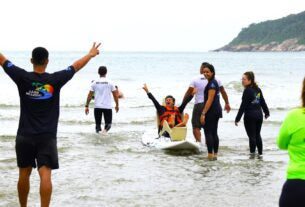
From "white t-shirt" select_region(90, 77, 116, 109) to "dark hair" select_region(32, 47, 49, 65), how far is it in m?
7.69

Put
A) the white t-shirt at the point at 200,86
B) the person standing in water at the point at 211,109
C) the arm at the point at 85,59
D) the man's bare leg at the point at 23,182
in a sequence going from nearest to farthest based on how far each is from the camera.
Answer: the arm at the point at 85,59
the man's bare leg at the point at 23,182
the person standing in water at the point at 211,109
the white t-shirt at the point at 200,86

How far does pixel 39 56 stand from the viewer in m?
6.07

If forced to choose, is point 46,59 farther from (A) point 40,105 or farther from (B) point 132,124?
(B) point 132,124

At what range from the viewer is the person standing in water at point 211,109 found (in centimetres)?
1034

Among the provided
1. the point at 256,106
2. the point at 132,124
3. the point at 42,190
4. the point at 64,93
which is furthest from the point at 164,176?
the point at 64,93

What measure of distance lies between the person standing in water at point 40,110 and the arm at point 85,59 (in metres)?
0.07

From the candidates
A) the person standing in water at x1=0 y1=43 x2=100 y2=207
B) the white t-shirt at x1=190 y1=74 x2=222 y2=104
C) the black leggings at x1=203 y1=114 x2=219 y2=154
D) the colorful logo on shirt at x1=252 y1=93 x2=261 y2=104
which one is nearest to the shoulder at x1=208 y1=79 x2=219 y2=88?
the black leggings at x1=203 y1=114 x2=219 y2=154

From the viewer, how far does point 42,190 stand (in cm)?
607

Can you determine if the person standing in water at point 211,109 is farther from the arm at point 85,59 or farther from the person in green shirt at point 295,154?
the person in green shirt at point 295,154

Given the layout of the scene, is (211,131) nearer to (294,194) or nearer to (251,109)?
(251,109)

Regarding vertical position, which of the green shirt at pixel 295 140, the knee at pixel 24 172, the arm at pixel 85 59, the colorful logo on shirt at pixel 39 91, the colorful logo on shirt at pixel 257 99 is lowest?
the knee at pixel 24 172

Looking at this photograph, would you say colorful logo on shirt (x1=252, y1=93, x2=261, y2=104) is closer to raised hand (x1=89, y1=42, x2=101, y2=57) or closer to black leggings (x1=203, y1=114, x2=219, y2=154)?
black leggings (x1=203, y1=114, x2=219, y2=154)

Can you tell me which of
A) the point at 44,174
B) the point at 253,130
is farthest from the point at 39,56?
the point at 253,130

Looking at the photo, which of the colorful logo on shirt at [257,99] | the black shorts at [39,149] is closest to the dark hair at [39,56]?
the black shorts at [39,149]
